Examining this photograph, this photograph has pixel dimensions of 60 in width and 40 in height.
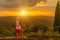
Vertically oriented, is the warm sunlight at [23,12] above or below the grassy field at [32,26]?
above

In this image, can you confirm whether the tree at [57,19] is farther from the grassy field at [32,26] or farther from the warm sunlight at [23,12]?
the warm sunlight at [23,12]

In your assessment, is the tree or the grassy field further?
the tree

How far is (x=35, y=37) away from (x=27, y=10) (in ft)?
5.22

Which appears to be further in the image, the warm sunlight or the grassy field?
the warm sunlight

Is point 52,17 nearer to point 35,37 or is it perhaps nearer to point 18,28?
point 35,37

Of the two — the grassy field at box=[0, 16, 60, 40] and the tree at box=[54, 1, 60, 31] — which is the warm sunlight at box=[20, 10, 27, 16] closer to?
the grassy field at box=[0, 16, 60, 40]

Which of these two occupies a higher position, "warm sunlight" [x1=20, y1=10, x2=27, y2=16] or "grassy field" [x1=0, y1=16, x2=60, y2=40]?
"warm sunlight" [x1=20, y1=10, x2=27, y2=16]

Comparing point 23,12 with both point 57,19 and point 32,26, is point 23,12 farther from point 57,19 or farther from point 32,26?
point 57,19

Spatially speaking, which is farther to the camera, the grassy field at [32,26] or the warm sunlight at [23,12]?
the warm sunlight at [23,12]

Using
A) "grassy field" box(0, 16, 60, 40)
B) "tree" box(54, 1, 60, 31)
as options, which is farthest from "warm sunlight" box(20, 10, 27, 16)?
"tree" box(54, 1, 60, 31)

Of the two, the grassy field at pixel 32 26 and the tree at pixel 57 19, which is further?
the tree at pixel 57 19

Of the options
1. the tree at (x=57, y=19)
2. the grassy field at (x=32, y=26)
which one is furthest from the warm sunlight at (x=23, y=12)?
the tree at (x=57, y=19)

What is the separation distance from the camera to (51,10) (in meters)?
13.0

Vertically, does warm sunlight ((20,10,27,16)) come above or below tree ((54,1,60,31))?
above
